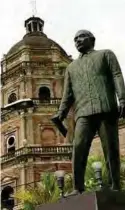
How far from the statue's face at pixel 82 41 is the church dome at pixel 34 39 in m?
32.7

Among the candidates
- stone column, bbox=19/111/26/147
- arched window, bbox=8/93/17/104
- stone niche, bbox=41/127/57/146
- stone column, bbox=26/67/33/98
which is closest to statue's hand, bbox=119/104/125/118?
stone column, bbox=19/111/26/147

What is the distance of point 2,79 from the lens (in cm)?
3988

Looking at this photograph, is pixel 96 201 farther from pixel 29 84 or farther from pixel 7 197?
pixel 29 84

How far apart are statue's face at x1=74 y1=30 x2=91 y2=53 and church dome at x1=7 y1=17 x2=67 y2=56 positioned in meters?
32.7

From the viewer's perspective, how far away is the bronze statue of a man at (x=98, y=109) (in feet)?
22.8

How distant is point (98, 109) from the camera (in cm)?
698

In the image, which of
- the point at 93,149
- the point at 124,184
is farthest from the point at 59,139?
the point at 124,184

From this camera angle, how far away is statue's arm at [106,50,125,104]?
6.84 metres

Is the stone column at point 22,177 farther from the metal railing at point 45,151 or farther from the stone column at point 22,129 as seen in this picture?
the stone column at point 22,129

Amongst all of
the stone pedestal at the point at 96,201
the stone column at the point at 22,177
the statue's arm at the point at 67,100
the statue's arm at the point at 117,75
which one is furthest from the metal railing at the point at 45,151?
the stone pedestal at the point at 96,201

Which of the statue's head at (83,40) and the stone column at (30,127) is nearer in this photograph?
the statue's head at (83,40)

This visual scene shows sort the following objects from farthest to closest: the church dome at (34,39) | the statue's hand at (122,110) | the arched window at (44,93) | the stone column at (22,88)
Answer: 1. the church dome at (34,39)
2. the arched window at (44,93)
3. the stone column at (22,88)
4. the statue's hand at (122,110)

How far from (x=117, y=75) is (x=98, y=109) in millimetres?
501

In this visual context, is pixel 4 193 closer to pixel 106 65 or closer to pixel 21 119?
pixel 21 119
